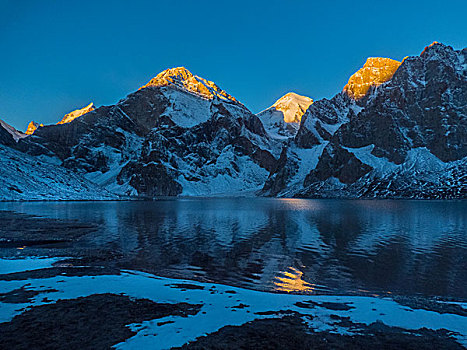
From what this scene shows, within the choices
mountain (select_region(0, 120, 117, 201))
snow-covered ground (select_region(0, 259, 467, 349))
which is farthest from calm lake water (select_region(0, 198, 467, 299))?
mountain (select_region(0, 120, 117, 201))

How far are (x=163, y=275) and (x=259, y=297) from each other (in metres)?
7.51

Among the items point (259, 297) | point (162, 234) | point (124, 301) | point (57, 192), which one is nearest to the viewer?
point (124, 301)

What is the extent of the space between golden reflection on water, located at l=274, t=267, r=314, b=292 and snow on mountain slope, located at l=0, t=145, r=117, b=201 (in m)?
122

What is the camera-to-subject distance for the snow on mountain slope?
118 metres

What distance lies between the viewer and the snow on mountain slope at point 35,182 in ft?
386

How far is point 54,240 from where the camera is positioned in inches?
1268

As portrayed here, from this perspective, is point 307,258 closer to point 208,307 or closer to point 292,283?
point 292,283

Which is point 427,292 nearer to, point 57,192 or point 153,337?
point 153,337

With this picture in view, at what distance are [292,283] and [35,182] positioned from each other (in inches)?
5280

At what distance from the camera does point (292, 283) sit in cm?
1883

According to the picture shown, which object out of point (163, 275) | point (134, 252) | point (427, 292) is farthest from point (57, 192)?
point (427, 292)

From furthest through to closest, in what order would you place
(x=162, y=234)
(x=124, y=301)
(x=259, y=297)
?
(x=162, y=234), (x=259, y=297), (x=124, y=301)

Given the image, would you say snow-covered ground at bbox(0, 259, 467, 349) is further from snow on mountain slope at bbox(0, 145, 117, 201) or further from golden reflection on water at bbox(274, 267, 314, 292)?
snow on mountain slope at bbox(0, 145, 117, 201)

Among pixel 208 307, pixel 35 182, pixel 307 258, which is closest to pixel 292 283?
pixel 208 307
